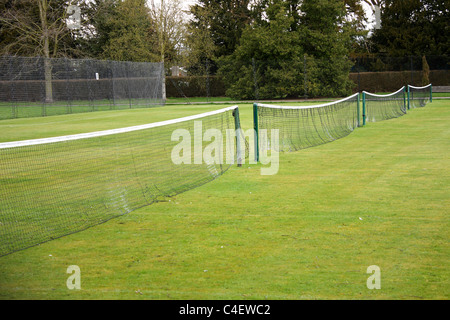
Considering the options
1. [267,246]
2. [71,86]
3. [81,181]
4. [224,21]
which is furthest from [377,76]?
[267,246]

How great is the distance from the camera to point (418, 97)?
32.0 metres

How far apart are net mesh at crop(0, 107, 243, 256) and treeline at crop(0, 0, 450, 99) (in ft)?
89.3

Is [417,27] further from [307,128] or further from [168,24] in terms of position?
[307,128]

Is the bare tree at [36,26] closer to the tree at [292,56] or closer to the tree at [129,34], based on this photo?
the tree at [129,34]

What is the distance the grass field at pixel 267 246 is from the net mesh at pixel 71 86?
23263 mm

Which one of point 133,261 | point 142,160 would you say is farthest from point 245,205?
point 142,160

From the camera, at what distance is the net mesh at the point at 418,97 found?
2867cm

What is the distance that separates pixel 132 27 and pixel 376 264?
162 ft

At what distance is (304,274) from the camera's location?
195 inches

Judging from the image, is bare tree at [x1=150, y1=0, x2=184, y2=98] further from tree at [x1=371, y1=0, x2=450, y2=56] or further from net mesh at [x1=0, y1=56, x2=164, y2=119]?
tree at [x1=371, y1=0, x2=450, y2=56]

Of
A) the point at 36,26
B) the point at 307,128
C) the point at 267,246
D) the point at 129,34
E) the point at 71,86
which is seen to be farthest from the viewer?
the point at 129,34

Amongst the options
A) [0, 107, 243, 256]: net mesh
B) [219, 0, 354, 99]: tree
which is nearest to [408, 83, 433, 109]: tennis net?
[219, 0, 354, 99]: tree

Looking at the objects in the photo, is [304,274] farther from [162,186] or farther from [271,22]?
[271,22]

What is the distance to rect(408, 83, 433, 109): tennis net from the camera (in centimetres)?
2858
